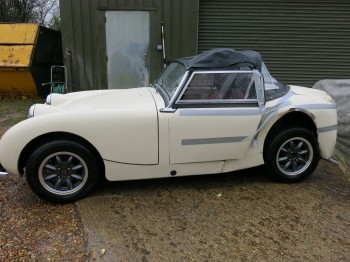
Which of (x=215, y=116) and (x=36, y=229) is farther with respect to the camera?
(x=215, y=116)

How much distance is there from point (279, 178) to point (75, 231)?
7.85 feet

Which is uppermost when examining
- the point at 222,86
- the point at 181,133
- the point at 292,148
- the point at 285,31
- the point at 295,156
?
the point at 285,31

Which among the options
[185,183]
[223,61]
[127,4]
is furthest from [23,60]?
[223,61]

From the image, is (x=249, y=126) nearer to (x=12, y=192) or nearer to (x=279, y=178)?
(x=279, y=178)

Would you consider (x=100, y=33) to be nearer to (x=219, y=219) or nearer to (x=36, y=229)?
(x=36, y=229)

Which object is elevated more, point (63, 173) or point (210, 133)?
point (210, 133)

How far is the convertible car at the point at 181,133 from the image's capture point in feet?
11.4

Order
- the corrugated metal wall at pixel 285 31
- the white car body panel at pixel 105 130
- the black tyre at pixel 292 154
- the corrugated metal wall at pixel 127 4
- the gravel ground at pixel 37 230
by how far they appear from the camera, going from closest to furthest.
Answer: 1. the gravel ground at pixel 37 230
2. the white car body panel at pixel 105 130
3. the black tyre at pixel 292 154
4. the corrugated metal wall at pixel 127 4
5. the corrugated metal wall at pixel 285 31

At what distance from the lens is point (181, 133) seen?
365cm

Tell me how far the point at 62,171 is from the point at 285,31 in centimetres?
781

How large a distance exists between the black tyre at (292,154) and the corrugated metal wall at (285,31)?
5882 millimetres

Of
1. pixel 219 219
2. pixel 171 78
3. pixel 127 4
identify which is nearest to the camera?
pixel 219 219

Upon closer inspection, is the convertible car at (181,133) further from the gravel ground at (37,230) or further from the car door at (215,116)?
the gravel ground at (37,230)

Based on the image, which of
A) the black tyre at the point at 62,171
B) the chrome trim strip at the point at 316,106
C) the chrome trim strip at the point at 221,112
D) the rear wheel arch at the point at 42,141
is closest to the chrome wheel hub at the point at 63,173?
the black tyre at the point at 62,171
